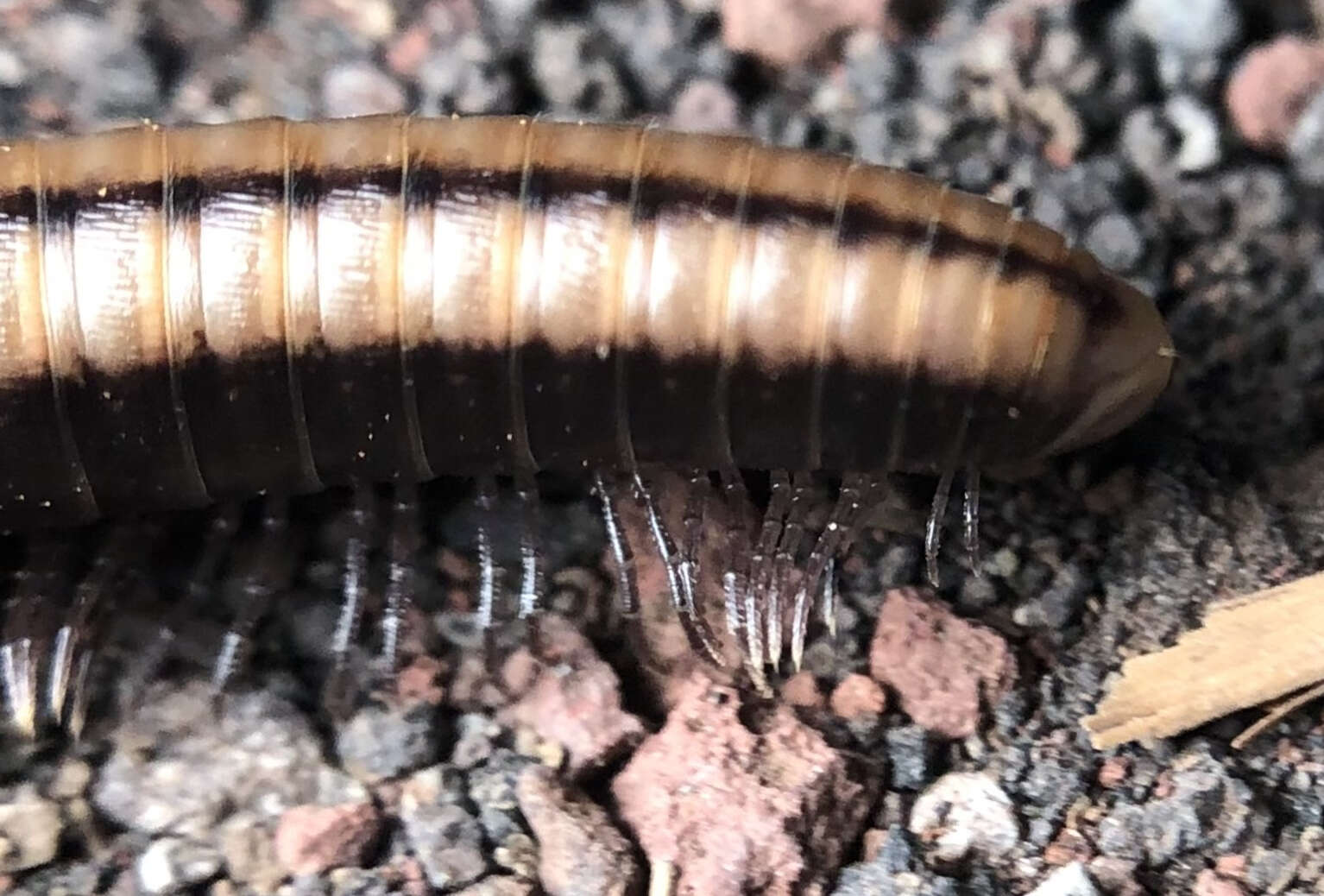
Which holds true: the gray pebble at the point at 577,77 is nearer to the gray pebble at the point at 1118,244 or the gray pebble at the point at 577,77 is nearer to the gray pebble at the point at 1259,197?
the gray pebble at the point at 1118,244

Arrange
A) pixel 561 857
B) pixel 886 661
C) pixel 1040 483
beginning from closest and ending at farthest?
pixel 561 857 → pixel 886 661 → pixel 1040 483

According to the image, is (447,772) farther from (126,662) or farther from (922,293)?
(922,293)

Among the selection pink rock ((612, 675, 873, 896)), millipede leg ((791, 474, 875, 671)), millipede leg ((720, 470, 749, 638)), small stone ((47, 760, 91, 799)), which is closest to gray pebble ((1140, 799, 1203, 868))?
pink rock ((612, 675, 873, 896))

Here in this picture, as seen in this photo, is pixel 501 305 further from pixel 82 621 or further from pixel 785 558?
pixel 82 621

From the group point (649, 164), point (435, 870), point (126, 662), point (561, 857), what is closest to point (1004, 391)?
point (649, 164)

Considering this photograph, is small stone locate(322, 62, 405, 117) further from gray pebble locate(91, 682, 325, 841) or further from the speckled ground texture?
gray pebble locate(91, 682, 325, 841)
